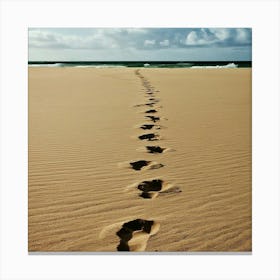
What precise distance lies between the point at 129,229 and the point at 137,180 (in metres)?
0.59

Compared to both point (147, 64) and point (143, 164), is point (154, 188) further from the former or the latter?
point (147, 64)

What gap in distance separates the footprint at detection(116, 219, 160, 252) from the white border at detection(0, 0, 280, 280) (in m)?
0.63

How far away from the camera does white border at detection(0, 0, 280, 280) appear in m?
3.64

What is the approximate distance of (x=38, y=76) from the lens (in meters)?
4.27

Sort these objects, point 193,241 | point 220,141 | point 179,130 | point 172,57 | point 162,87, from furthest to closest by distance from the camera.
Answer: point 162,87
point 179,130
point 220,141
point 172,57
point 193,241

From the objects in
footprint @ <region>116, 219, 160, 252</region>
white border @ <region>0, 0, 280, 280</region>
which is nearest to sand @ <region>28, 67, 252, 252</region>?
footprint @ <region>116, 219, 160, 252</region>

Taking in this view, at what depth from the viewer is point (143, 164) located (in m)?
4.25

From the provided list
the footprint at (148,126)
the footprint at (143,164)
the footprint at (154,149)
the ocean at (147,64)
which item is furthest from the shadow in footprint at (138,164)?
the footprint at (148,126)
